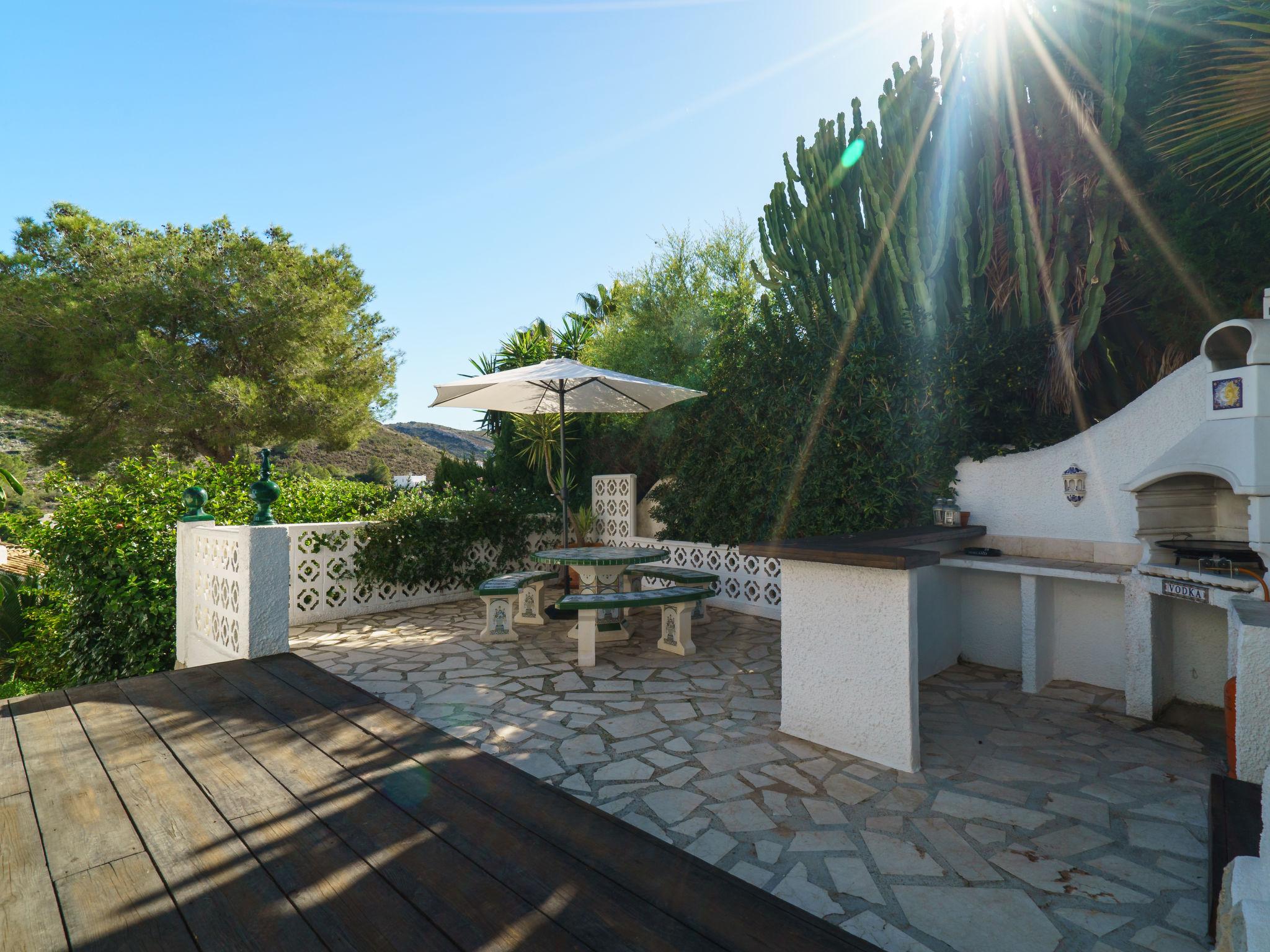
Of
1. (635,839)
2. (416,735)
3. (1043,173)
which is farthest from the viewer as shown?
(1043,173)

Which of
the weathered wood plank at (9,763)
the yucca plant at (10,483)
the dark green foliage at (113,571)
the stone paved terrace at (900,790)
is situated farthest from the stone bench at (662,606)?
the yucca plant at (10,483)

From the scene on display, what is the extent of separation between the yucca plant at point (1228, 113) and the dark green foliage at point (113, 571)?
27.0ft

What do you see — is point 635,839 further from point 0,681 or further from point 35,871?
point 0,681

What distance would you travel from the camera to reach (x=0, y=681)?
7.18 metres

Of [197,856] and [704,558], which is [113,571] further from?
[704,558]

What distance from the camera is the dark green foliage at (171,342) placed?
1634 cm

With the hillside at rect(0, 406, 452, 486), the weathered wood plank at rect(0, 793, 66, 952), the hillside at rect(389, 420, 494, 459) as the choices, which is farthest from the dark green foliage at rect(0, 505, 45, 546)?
the hillside at rect(389, 420, 494, 459)

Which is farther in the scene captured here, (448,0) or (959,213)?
(448,0)

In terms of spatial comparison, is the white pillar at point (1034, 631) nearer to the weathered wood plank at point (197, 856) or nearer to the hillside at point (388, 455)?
the weathered wood plank at point (197, 856)

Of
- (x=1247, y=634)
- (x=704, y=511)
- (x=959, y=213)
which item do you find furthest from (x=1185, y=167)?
(x=704, y=511)

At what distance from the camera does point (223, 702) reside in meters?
3.28

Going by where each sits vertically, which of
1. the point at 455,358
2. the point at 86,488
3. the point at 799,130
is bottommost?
the point at 86,488

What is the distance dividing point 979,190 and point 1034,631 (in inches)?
163

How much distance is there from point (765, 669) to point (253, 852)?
3602mm
